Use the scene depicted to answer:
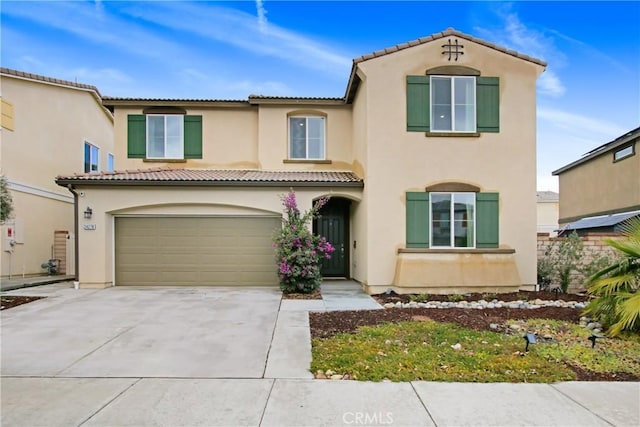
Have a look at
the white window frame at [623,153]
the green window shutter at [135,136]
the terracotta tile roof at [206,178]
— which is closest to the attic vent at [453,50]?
the terracotta tile roof at [206,178]

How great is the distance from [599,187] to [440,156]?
39.5 feet

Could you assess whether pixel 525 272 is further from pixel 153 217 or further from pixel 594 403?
pixel 153 217

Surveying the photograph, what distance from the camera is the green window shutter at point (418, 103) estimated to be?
1116 centimetres

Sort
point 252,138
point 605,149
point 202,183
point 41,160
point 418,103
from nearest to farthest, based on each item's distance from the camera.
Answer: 1. point 418,103
2. point 202,183
3. point 252,138
4. point 41,160
5. point 605,149

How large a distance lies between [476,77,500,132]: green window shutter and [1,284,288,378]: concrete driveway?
7.60 m

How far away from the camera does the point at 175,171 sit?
13.3 meters

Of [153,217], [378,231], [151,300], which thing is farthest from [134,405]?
[153,217]

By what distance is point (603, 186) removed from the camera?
59.6 feet

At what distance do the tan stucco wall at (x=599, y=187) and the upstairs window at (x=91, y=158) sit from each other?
23.0 m

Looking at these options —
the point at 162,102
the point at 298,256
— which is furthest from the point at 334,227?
the point at 162,102

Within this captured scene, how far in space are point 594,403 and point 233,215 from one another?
10.0 m

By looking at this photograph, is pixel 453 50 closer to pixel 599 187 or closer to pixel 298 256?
pixel 298 256

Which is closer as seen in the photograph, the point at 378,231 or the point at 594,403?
the point at 594,403

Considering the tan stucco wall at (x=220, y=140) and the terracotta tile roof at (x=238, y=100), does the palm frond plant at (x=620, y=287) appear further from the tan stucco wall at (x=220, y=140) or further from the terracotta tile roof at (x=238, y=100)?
the tan stucco wall at (x=220, y=140)
